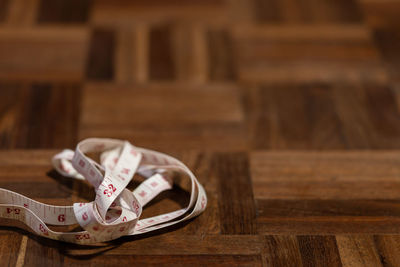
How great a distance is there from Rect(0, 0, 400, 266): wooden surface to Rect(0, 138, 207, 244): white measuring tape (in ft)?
0.08

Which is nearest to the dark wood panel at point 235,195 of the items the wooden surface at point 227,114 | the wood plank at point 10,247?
the wooden surface at point 227,114

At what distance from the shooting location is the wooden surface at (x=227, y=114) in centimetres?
98

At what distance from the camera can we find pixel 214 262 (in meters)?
0.95

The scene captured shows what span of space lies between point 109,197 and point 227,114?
39cm

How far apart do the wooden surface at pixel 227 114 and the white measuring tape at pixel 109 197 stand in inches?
1.0

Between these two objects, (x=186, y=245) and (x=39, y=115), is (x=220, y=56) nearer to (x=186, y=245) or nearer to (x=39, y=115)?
(x=39, y=115)

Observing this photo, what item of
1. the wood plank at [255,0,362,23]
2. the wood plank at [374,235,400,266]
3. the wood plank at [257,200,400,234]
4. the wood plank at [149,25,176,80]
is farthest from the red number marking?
the wood plank at [255,0,362,23]

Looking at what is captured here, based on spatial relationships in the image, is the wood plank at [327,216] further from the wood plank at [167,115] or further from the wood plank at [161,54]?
the wood plank at [161,54]

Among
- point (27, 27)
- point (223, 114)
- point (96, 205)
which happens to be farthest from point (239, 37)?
point (96, 205)

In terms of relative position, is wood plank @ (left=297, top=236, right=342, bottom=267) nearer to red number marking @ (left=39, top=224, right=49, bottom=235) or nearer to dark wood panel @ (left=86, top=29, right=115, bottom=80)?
red number marking @ (left=39, top=224, right=49, bottom=235)

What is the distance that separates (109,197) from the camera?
3.23ft

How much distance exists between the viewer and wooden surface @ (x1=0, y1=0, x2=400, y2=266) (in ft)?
3.22

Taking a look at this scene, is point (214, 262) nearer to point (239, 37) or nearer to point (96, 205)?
point (96, 205)

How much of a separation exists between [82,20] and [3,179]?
59 cm
